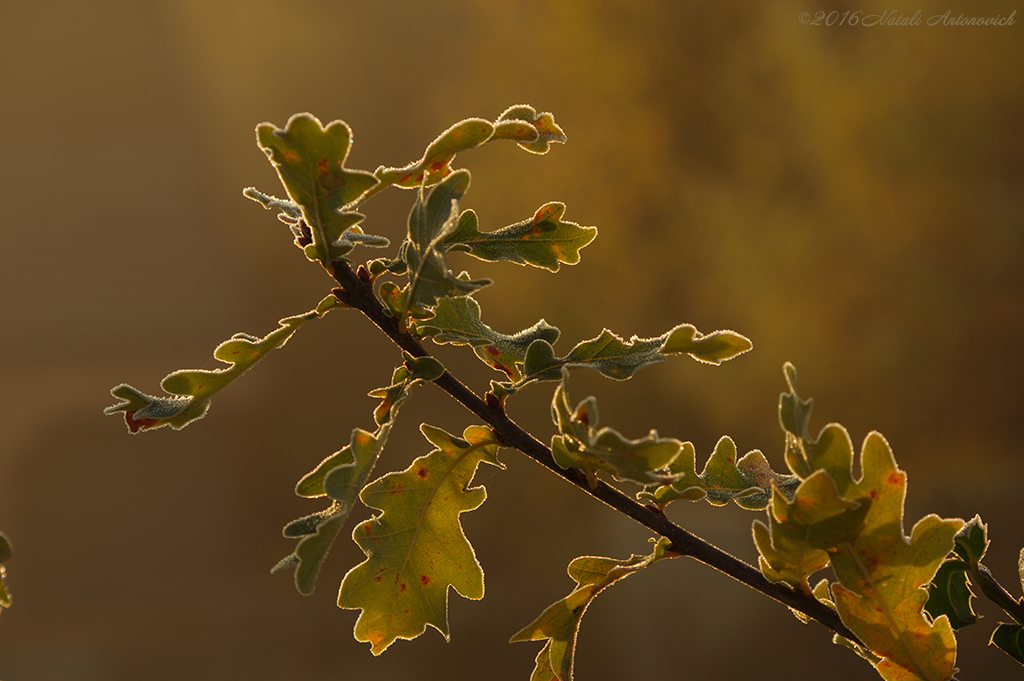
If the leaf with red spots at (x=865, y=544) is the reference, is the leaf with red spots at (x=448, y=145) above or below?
above

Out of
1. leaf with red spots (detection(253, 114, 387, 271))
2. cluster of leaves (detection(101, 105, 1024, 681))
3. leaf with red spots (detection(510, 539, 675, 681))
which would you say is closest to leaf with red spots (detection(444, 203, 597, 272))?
cluster of leaves (detection(101, 105, 1024, 681))

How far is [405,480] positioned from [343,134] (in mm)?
245

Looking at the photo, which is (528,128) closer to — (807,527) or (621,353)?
(621,353)

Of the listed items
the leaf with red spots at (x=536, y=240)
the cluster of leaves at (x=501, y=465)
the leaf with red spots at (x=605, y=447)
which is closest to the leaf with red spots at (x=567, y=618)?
the cluster of leaves at (x=501, y=465)

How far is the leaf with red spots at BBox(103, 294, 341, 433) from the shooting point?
0.55 metres

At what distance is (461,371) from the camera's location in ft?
11.0

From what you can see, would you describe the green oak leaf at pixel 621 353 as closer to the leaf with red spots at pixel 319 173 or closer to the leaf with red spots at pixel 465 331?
the leaf with red spots at pixel 465 331

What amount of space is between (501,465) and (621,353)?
0.42 ft

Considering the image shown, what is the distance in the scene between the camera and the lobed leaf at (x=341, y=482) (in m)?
0.44

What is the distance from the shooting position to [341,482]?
0.46 metres

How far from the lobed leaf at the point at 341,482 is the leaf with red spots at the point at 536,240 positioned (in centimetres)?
10

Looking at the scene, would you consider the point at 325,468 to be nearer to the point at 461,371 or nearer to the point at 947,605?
the point at 947,605

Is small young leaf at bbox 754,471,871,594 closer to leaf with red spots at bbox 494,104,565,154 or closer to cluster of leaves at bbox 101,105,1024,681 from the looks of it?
cluster of leaves at bbox 101,105,1024,681

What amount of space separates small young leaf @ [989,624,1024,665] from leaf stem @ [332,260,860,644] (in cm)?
10
